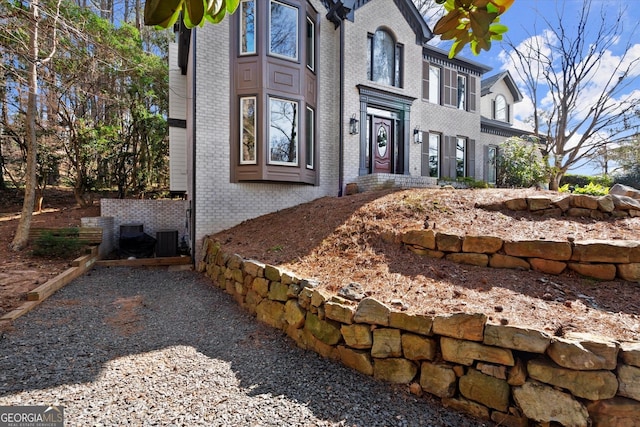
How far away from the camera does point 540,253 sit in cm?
356

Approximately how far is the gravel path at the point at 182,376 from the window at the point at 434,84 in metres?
11.6

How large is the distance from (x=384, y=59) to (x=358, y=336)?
33.5 ft

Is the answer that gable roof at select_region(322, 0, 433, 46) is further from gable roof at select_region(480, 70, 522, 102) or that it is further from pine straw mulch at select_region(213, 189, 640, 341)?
pine straw mulch at select_region(213, 189, 640, 341)

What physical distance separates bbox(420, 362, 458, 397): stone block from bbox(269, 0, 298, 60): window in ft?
26.1

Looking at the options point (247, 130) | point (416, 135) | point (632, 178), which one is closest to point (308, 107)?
point (247, 130)

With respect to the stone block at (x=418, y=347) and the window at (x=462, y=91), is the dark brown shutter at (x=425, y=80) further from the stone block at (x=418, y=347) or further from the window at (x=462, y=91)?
the stone block at (x=418, y=347)

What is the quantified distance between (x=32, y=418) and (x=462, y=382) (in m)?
3.68

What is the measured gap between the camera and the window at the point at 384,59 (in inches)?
404

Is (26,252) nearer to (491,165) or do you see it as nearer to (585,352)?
(585,352)

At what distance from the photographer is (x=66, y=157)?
12141mm

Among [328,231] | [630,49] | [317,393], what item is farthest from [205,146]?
[630,49]

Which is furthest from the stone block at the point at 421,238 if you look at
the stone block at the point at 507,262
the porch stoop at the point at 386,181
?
the porch stoop at the point at 386,181

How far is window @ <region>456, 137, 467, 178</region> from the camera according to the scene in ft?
42.7

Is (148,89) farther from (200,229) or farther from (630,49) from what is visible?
(630,49)
